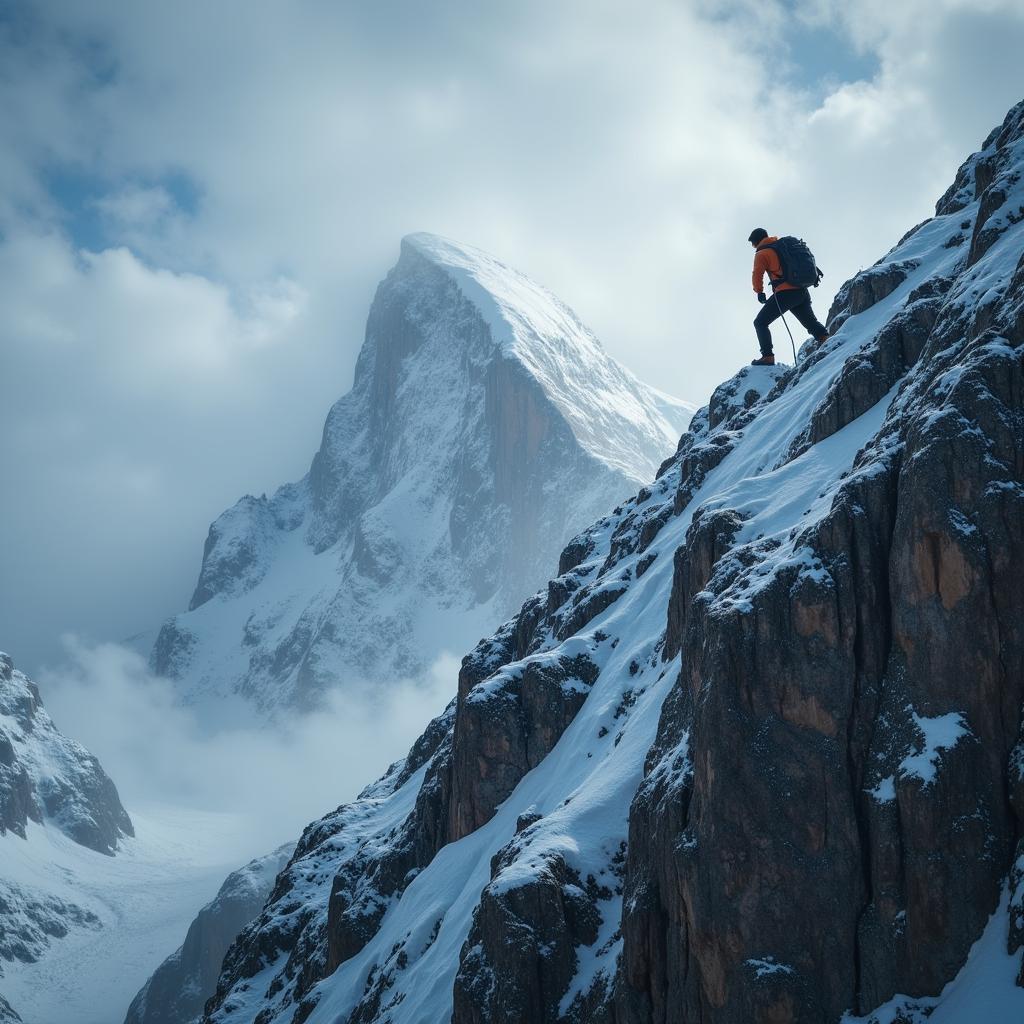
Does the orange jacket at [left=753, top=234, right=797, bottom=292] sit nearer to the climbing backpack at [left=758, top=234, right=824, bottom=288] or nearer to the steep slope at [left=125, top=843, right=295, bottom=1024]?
the climbing backpack at [left=758, top=234, right=824, bottom=288]

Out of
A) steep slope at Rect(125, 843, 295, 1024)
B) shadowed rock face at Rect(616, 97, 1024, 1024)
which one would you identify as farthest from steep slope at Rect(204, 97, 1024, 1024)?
steep slope at Rect(125, 843, 295, 1024)

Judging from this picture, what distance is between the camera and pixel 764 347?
6088 cm

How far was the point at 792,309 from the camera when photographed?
5391 cm

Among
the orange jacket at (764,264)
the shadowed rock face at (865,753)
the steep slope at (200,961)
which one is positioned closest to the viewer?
the shadowed rock face at (865,753)

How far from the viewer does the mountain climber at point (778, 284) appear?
50594 mm

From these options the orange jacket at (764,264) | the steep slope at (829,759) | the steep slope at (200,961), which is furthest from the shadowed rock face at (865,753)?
the steep slope at (200,961)

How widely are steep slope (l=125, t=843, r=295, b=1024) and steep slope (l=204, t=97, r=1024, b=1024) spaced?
14341 cm

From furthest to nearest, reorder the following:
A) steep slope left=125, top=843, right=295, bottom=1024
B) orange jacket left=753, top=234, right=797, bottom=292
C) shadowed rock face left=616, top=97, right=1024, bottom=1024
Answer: steep slope left=125, top=843, right=295, bottom=1024 < orange jacket left=753, top=234, right=797, bottom=292 < shadowed rock face left=616, top=97, right=1024, bottom=1024

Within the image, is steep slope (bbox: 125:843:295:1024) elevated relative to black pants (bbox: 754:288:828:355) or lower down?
lower down

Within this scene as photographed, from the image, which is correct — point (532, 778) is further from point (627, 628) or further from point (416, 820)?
point (416, 820)

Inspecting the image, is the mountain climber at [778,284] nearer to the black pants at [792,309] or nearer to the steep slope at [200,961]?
the black pants at [792,309]

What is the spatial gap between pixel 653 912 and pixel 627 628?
27.4 metres

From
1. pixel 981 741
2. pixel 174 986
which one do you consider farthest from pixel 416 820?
pixel 174 986

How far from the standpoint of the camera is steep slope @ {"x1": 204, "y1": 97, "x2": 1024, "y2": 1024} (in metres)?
29.9
